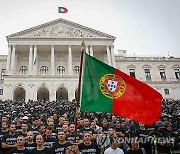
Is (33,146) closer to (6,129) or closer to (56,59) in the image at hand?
(6,129)

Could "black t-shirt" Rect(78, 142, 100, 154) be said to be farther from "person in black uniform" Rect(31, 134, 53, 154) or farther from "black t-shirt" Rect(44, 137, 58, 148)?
"black t-shirt" Rect(44, 137, 58, 148)

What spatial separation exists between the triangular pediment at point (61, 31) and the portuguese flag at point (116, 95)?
42268mm

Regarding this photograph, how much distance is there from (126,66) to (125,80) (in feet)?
151

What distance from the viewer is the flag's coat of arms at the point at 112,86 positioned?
6.46 m

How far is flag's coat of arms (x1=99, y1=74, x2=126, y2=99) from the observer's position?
646cm

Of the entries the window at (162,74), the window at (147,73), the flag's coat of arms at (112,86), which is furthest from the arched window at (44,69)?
the flag's coat of arms at (112,86)

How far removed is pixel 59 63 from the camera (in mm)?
50750

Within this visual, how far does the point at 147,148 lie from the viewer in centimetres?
803

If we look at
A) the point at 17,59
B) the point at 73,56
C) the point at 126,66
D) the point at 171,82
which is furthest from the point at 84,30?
the point at 171,82

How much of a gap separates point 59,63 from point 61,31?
21.3ft

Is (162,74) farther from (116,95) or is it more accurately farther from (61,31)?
(116,95)

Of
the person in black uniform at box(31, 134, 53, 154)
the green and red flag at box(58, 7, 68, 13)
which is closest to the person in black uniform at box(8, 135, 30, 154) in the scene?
the person in black uniform at box(31, 134, 53, 154)

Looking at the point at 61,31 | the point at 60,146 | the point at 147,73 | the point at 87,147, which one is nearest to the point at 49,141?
the point at 60,146

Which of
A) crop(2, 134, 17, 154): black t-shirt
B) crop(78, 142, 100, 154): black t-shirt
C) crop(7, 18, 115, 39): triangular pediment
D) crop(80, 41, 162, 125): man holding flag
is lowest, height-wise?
crop(78, 142, 100, 154): black t-shirt
